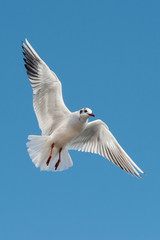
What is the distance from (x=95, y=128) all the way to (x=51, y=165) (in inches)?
50.4

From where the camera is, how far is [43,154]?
25.7 ft

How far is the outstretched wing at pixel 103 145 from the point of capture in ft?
27.4

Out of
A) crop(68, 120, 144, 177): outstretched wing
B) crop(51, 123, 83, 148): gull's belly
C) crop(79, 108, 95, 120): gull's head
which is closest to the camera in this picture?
crop(79, 108, 95, 120): gull's head

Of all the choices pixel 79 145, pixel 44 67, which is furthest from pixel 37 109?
pixel 79 145

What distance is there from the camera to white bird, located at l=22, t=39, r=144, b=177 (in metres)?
7.57

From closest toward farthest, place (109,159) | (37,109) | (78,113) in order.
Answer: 1. (78,113)
2. (37,109)
3. (109,159)

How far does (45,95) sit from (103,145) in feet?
6.04

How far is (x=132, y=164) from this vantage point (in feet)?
27.5

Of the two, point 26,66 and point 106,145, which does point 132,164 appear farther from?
point 26,66

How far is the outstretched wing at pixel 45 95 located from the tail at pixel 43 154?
1.33 feet

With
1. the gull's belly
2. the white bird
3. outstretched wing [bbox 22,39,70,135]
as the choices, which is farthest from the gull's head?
outstretched wing [bbox 22,39,70,135]

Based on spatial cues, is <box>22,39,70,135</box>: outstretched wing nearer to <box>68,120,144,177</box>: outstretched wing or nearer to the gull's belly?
the gull's belly

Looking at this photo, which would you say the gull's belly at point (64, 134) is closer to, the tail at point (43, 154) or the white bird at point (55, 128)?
the white bird at point (55, 128)

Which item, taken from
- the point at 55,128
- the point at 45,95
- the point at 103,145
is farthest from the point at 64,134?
the point at 103,145
